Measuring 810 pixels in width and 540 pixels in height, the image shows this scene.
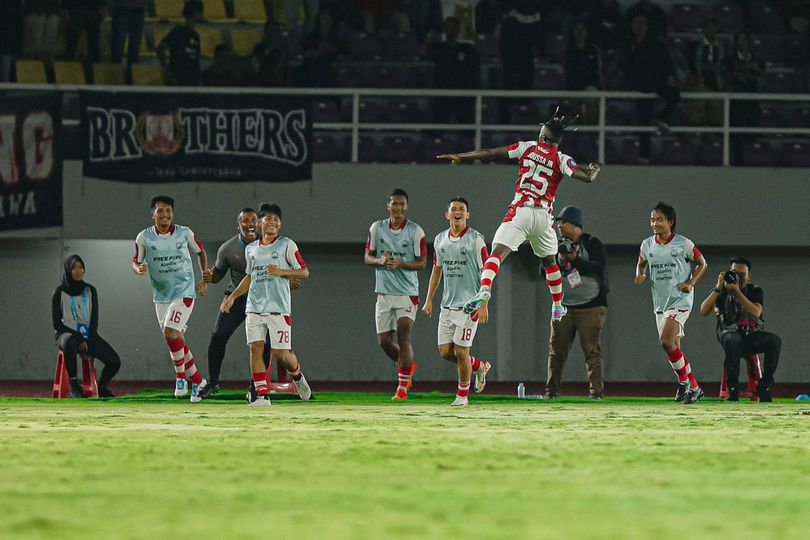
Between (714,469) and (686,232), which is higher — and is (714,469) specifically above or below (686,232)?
below

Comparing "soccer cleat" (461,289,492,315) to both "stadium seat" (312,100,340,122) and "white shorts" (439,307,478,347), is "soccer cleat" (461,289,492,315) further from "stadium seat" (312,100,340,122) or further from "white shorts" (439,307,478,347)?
"stadium seat" (312,100,340,122)

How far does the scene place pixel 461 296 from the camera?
14.3m

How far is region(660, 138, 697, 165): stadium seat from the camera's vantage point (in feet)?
69.2

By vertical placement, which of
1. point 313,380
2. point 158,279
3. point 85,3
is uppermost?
point 85,3

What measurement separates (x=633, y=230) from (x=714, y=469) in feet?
41.0

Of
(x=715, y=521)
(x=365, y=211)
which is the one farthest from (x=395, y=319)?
(x=715, y=521)

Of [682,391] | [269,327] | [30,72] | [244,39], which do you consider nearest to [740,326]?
[682,391]

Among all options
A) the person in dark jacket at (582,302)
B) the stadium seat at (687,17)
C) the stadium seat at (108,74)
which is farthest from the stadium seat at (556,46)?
the person in dark jacket at (582,302)

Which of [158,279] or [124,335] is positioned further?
[124,335]

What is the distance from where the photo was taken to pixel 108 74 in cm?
2212

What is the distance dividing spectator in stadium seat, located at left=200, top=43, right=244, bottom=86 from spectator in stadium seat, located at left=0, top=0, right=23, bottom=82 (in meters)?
3.50

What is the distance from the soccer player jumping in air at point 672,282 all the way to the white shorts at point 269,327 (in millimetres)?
3752

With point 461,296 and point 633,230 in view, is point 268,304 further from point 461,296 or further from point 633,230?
point 633,230

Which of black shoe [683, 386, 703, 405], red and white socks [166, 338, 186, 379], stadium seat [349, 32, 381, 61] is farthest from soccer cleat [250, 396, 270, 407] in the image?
stadium seat [349, 32, 381, 61]
